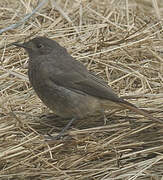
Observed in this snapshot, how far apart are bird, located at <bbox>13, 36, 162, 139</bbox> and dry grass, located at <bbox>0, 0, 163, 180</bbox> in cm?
16

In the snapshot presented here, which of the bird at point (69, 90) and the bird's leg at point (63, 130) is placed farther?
the bird at point (69, 90)

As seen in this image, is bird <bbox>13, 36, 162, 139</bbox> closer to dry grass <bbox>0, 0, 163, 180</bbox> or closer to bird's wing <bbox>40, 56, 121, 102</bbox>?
bird's wing <bbox>40, 56, 121, 102</bbox>

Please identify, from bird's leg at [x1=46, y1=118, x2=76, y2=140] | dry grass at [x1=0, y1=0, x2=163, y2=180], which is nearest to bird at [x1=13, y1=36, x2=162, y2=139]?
bird's leg at [x1=46, y1=118, x2=76, y2=140]

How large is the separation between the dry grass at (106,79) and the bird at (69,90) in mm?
157

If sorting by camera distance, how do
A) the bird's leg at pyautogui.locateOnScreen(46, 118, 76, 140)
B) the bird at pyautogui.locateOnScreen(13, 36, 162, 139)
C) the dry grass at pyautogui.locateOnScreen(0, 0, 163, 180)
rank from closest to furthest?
1. the dry grass at pyautogui.locateOnScreen(0, 0, 163, 180)
2. the bird's leg at pyautogui.locateOnScreen(46, 118, 76, 140)
3. the bird at pyautogui.locateOnScreen(13, 36, 162, 139)

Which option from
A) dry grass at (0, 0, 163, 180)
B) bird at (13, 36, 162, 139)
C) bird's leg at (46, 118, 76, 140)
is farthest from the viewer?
bird at (13, 36, 162, 139)

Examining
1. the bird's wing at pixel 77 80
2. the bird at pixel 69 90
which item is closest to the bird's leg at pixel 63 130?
the bird at pixel 69 90

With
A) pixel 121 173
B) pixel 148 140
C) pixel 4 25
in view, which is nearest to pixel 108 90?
pixel 148 140

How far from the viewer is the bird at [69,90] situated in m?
4.80

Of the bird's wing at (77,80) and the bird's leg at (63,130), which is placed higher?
the bird's wing at (77,80)

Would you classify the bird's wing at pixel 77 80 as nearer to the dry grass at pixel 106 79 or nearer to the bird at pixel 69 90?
the bird at pixel 69 90

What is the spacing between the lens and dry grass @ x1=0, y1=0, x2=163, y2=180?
4152 mm

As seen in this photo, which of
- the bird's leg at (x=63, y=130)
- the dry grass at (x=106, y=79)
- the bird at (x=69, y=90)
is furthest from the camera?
the bird at (x=69, y=90)

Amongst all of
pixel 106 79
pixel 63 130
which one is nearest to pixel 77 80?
pixel 63 130
